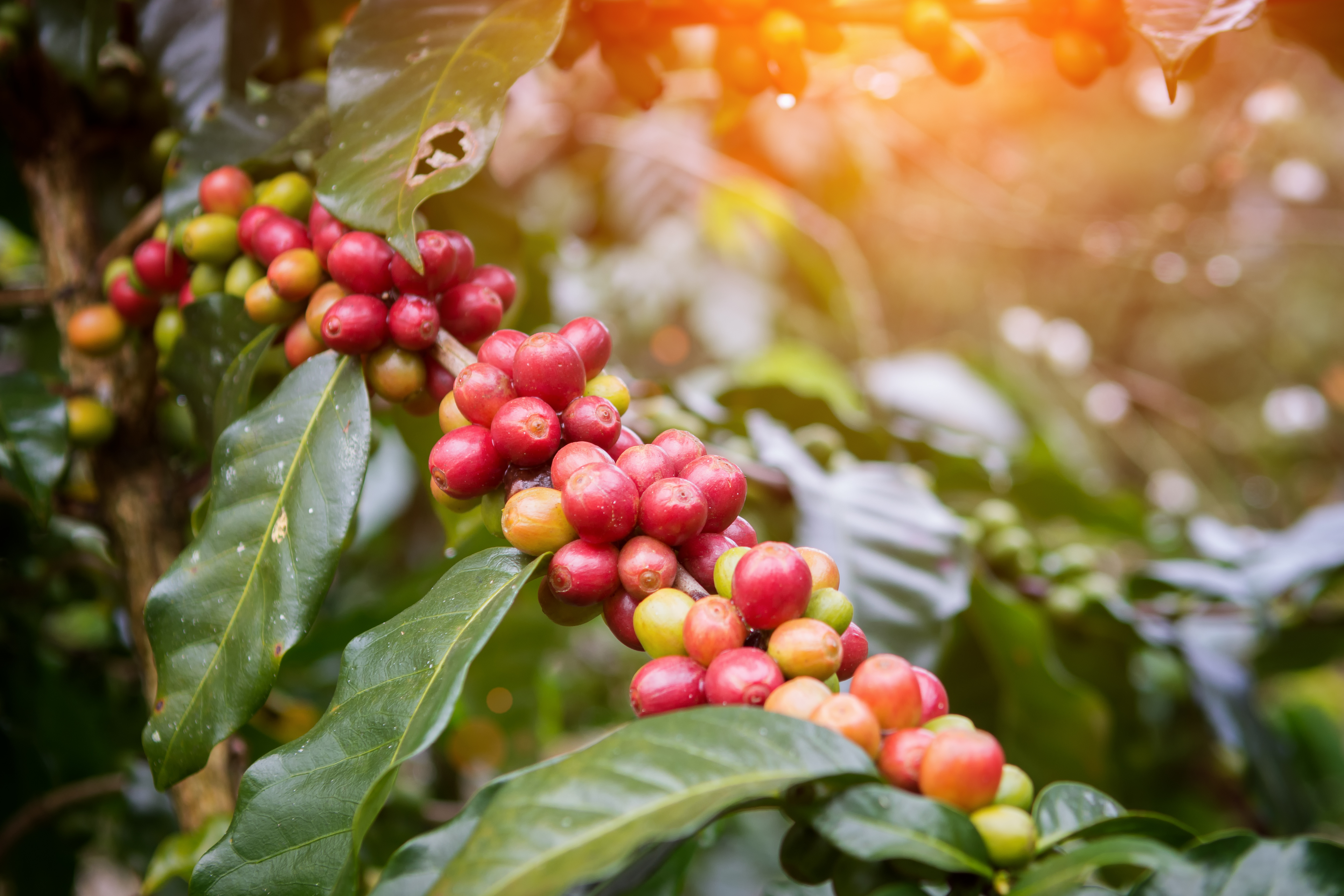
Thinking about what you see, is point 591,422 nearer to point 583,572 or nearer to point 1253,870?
point 583,572

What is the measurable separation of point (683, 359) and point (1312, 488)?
2.58 metres

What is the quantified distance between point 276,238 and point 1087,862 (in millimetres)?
611

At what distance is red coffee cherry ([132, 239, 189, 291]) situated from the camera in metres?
0.68

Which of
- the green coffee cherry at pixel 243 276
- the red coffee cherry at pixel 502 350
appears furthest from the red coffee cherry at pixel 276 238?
the red coffee cherry at pixel 502 350

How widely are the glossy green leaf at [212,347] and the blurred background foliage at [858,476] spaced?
16 centimetres

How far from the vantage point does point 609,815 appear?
34 cm

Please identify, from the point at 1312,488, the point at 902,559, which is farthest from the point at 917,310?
the point at 902,559

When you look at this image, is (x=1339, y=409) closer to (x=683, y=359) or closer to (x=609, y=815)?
(x=683, y=359)

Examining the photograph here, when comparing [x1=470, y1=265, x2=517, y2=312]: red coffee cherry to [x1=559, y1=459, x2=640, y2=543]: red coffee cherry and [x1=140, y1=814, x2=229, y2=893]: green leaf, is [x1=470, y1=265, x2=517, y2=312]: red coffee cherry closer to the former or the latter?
[x1=559, y1=459, x2=640, y2=543]: red coffee cherry

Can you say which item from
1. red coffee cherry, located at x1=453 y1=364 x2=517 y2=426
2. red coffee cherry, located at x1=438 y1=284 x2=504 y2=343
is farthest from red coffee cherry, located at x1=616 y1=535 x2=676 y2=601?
red coffee cherry, located at x1=438 y1=284 x2=504 y2=343

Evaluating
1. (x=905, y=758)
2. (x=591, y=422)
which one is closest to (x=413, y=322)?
(x=591, y=422)

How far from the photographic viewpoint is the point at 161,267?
68 cm

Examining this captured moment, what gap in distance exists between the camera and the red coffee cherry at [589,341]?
0.54 meters

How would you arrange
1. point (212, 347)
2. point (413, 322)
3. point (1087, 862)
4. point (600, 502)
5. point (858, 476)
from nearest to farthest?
point (1087, 862) < point (600, 502) < point (413, 322) < point (212, 347) < point (858, 476)
